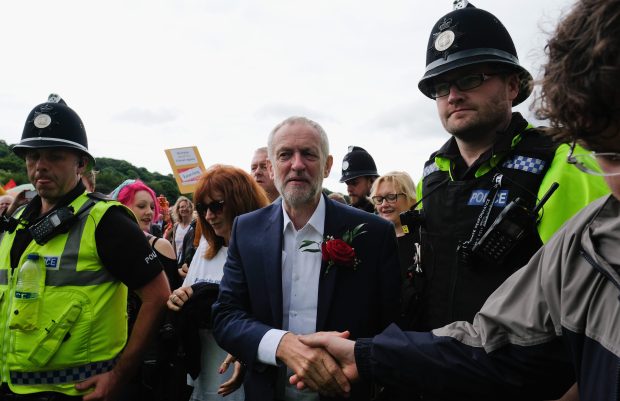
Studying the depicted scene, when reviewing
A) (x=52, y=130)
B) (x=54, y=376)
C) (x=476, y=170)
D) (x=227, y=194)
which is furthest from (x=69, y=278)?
(x=476, y=170)

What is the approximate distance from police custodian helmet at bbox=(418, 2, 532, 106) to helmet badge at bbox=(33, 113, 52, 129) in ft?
8.05

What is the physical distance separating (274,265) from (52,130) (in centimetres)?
187

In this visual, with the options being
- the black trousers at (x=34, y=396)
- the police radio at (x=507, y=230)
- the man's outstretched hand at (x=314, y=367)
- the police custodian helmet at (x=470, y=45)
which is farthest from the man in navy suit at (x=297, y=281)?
the black trousers at (x=34, y=396)

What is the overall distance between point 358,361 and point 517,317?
2.17ft

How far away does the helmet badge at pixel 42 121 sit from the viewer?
9.73 feet

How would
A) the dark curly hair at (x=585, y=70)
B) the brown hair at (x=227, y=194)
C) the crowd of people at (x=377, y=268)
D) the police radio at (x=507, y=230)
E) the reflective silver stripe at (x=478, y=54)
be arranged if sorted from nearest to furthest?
the dark curly hair at (x=585, y=70) < the crowd of people at (x=377, y=268) < the police radio at (x=507, y=230) < the reflective silver stripe at (x=478, y=54) < the brown hair at (x=227, y=194)

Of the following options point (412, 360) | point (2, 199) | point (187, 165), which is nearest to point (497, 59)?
point (412, 360)

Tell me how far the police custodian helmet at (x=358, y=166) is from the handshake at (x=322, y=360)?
455cm

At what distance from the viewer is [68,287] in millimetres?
2637

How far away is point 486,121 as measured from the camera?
85.4 inches

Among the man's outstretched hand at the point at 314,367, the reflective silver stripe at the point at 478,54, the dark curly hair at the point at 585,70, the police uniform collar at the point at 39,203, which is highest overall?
the reflective silver stripe at the point at 478,54

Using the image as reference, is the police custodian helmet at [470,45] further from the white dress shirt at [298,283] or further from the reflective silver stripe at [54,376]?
the reflective silver stripe at [54,376]

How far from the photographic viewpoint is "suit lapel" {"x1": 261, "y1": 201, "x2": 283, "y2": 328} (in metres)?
2.29

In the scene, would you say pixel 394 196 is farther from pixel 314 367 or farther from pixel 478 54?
pixel 314 367
